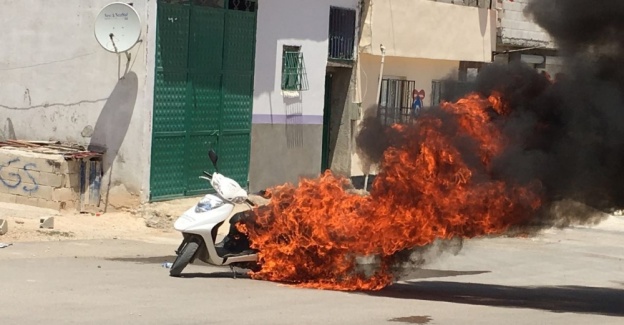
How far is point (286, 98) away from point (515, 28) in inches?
390

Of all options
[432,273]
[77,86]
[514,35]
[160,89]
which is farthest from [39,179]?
[514,35]

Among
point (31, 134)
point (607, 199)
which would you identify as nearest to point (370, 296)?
point (607, 199)

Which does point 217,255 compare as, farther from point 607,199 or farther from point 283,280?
point 607,199

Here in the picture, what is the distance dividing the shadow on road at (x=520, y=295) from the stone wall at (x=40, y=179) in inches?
262

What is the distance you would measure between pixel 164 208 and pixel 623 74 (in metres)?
8.73

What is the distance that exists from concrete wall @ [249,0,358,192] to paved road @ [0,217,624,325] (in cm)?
548

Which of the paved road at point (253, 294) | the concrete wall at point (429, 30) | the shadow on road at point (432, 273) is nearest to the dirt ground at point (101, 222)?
the paved road at point (253, 294)

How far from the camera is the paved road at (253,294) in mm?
Answer: 9000

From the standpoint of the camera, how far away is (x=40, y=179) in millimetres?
16984

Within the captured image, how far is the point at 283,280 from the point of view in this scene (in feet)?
37.8

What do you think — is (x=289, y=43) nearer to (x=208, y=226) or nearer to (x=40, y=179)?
(x=40, y=179)

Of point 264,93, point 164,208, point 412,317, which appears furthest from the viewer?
point 264,93

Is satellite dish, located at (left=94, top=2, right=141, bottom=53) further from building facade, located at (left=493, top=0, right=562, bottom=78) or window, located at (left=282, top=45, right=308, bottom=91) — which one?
building facade, located at (left=493, top=0, right=562, bottom=78)

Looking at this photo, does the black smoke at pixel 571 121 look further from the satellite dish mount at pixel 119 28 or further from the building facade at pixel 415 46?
the building facade at pixel 415 46
